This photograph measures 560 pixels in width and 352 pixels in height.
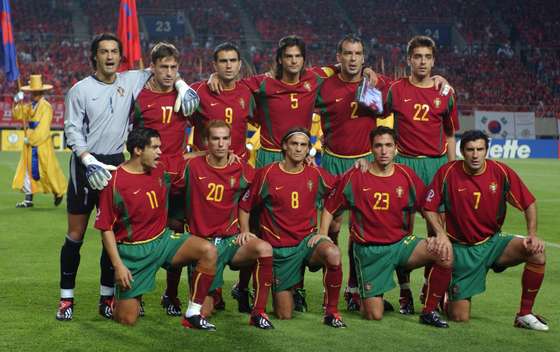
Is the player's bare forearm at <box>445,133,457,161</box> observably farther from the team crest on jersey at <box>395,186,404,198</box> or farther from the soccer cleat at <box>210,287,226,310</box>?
the soccer cleat at <box>210,287,226,310</box>

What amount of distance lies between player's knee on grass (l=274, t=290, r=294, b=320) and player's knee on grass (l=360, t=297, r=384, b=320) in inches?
20.7

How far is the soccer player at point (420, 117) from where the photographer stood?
6.88 meters

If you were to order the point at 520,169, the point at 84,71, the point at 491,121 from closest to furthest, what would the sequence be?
the point at 520,169 < the point at 491,121 < the point at 84,71

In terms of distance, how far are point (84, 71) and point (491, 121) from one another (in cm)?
1582

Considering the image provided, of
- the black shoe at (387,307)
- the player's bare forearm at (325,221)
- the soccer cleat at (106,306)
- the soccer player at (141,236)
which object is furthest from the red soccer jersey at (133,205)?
the black shoe at (387,307)

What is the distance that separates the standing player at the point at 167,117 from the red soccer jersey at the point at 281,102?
0.71 meters

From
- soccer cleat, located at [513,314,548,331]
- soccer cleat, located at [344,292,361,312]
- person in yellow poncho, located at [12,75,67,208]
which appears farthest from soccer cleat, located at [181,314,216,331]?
person in yellow poncho, located at [12,75,67,208]

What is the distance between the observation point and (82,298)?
6.93 meters

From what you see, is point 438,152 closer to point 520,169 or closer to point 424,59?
point 424,59

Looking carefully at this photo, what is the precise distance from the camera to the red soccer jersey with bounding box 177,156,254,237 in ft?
20.9

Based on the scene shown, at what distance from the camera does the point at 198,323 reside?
5867mm

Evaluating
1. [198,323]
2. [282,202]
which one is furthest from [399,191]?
[198,323]

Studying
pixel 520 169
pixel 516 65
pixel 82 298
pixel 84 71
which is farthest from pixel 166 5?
pixel 82 298

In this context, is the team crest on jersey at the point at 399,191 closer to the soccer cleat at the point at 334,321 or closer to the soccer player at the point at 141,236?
the soccer cleat at the point at 334,321
